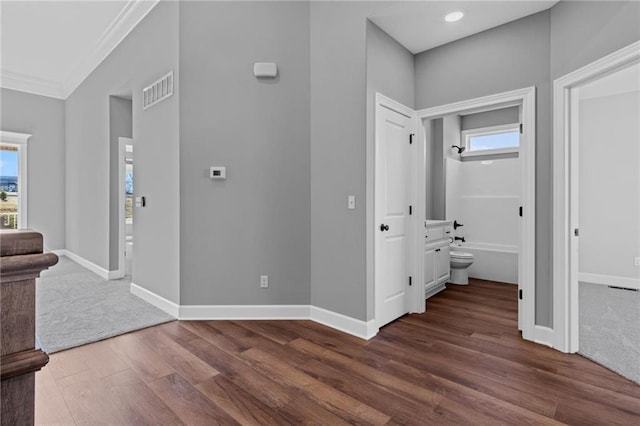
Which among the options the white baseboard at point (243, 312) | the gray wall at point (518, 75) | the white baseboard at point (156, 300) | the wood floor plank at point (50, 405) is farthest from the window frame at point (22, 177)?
the gray wall at point (518, 75)

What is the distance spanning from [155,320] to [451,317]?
2969mm

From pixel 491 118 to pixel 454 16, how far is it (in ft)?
10.3

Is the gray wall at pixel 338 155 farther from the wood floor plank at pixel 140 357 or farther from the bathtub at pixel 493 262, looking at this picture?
the bathtub at pixel 493 262

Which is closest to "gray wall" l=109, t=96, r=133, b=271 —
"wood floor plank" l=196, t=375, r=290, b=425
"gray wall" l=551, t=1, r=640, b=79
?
"wood floor plank" l=196, t=375, r=290, b=425

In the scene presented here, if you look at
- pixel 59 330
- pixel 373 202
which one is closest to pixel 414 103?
pixel 373 202

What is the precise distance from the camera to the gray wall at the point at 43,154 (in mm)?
6004

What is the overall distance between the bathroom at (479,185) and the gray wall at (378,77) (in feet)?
6.33

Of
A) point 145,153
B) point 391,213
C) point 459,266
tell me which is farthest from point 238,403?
point 459,266

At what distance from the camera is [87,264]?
5445mm

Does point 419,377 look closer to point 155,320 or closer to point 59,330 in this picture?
point 155,320

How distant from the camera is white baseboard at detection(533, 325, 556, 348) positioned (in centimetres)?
268

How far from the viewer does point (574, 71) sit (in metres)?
2.48

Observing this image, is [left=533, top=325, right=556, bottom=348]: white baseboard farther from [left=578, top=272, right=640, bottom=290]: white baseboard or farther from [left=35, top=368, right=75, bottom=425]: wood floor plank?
[left=35, top=368, right=75, bottom=425]: wood floor plank

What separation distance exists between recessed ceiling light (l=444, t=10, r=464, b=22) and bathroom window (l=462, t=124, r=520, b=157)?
115 inches
